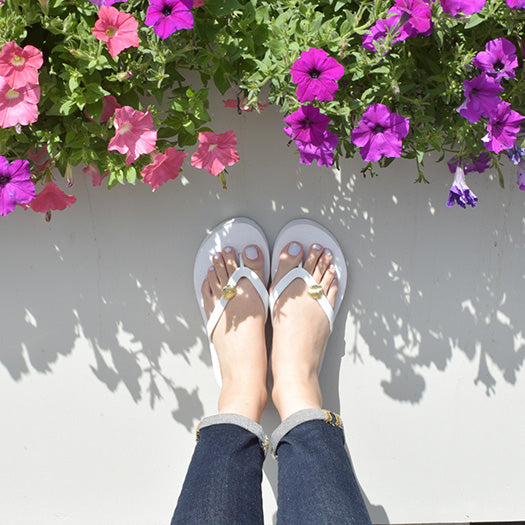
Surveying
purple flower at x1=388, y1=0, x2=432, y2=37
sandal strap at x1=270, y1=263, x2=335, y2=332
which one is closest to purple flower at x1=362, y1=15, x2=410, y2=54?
purple flower at x1=388, y1=0, x2=432, y2=37

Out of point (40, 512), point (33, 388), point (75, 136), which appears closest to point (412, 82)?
point (75, 136)

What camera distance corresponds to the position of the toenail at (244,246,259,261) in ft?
4.15

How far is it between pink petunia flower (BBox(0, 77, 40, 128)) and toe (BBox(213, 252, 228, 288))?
1.85 feet

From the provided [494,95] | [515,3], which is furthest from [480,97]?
[515,3]

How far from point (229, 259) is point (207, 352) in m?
0.25

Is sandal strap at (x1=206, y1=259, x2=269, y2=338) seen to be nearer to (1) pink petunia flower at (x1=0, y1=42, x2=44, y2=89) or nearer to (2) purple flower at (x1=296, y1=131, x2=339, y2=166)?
(2) purple flower at (x1=296, y1=131, x2=339, y2=166)

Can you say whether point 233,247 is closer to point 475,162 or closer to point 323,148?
point 323,148

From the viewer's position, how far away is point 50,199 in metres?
1.00

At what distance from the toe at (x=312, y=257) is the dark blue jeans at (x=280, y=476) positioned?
358 millimetres

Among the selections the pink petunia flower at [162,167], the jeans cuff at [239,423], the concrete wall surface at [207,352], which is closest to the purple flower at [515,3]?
the concrete wall surface at [207,352]

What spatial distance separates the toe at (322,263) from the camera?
1277 millimetres

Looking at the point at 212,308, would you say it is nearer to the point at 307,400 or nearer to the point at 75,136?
the point at 307,400

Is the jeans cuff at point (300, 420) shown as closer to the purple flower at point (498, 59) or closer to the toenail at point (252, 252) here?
the toenail at point (252, 252)

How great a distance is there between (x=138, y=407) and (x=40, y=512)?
1.30 ft
